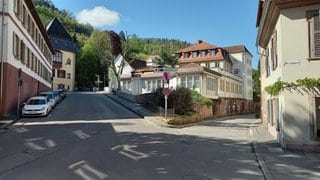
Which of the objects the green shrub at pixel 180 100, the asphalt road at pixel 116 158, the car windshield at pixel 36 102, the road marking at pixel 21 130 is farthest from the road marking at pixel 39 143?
the green shrub at pixel 180 100

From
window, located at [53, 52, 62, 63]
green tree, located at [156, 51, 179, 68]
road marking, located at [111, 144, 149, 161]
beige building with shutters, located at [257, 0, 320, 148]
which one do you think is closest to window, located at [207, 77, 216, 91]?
green tree, located at [156, 51, 179, 68]

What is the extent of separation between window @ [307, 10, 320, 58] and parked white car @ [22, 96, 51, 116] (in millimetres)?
20427

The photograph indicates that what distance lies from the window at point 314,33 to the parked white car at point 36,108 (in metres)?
20.4

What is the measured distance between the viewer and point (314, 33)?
15.3m

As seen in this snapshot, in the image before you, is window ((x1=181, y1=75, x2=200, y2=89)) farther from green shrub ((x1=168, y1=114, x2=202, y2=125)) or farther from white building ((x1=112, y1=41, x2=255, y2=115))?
Answer: green shrub ((x1=168, y1=114, x2=202, y2=125))

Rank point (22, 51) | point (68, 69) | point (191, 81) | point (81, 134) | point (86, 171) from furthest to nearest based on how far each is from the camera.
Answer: point (68, 69)
point (191, 81)
point (22, 51)
point (81, 134)
point (86, 171)

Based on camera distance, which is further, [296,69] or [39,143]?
[39,143]

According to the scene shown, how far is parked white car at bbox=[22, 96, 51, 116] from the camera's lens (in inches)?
1130

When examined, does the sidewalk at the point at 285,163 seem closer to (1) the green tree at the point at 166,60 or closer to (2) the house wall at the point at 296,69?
(2) the house wall at the point at 296,69

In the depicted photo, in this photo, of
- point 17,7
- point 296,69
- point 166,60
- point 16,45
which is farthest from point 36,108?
point 166,60

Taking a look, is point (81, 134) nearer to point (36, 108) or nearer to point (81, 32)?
point (36, 108)

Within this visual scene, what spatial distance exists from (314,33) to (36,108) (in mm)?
20681

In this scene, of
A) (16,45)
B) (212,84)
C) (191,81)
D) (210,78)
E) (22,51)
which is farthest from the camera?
(212,84)

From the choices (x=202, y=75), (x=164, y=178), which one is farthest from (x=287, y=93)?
(x=202, y=75)
